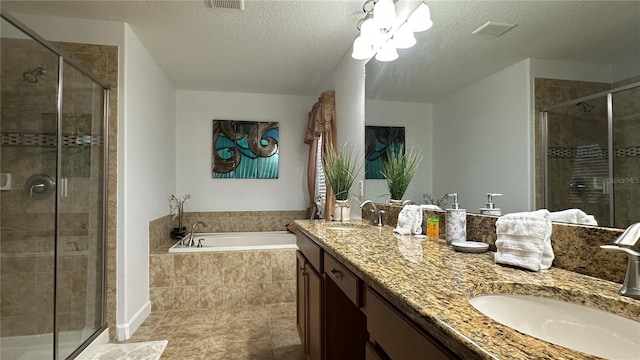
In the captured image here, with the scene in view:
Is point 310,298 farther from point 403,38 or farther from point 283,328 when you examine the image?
point 403,38

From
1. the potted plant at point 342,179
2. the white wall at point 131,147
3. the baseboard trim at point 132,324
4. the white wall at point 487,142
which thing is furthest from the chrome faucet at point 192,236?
the white wall at point 487,142

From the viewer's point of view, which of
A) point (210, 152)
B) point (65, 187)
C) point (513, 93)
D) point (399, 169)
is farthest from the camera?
point (210, 152)

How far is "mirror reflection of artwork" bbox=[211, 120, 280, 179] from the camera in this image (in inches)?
162

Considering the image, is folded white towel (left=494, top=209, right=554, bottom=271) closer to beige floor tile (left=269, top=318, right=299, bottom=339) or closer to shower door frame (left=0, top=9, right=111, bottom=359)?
beige floor tile (left=269, top=318, right=299, bottom=339)

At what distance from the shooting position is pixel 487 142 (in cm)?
126

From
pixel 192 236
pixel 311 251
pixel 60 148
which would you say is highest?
pixel 60 148

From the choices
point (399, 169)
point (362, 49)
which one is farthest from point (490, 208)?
point (362, 49)

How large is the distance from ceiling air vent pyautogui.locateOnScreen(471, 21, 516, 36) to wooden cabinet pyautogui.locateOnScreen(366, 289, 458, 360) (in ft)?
3.35

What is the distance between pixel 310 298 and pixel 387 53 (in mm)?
1539

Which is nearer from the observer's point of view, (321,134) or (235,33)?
(235,33)

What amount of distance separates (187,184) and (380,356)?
3.70m

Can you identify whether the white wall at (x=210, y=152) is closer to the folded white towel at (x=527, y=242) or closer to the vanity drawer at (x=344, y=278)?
the vanity drawer at (x=344, y=278)

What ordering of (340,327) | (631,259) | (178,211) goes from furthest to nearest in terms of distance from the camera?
(178,211)
(340,327)
(631,259)

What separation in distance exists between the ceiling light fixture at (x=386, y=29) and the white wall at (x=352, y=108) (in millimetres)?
340
